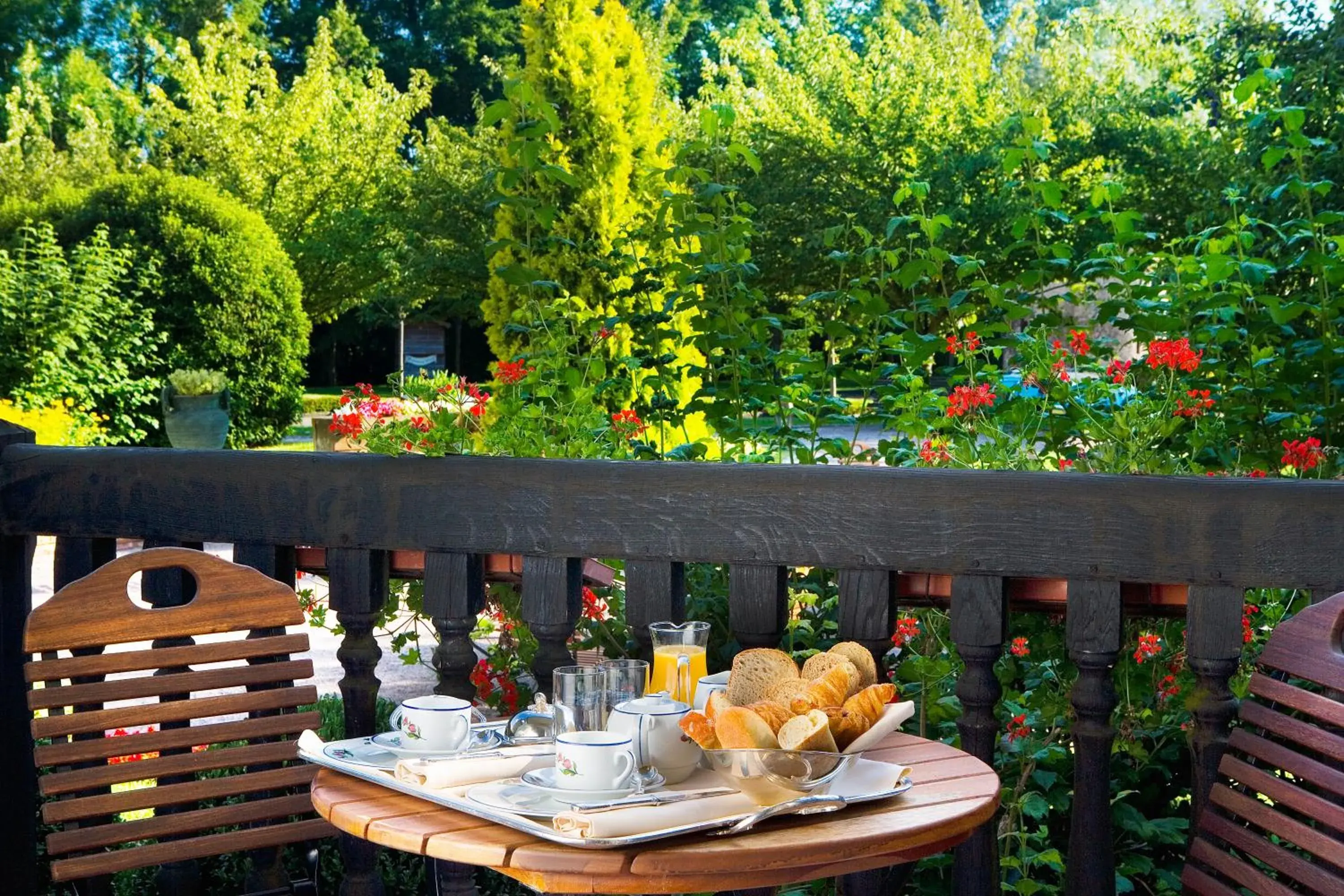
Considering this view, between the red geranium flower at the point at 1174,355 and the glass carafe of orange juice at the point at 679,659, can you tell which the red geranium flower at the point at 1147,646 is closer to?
the red geranium flower at the point at 1174,355

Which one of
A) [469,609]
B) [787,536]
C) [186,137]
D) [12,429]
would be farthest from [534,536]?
[186,137]

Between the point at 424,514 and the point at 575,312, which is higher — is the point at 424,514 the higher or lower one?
the lower one

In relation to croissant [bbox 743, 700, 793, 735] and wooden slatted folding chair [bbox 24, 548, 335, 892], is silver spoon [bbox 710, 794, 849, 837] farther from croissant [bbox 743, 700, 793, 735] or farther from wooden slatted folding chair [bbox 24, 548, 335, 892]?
wooden slatted folding chair [bbox 24, 548, 335, 892]

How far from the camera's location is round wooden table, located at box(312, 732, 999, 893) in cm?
134

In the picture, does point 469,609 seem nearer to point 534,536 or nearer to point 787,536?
point 534,536

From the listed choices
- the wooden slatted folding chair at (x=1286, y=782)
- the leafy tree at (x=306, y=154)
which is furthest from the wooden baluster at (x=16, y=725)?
the leafy tree at (x=306, y=154)

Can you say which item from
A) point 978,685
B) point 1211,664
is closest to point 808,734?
point 978,685

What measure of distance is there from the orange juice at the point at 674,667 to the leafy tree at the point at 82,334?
9.52 meters

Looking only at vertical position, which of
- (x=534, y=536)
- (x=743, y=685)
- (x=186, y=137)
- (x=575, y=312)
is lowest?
(x=743, y=685)

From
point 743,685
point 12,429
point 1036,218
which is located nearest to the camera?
point 743,685

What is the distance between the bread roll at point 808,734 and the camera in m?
1.52

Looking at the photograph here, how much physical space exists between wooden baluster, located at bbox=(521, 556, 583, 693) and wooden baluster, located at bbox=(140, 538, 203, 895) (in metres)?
0.55

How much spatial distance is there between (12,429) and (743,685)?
1518 millimetres

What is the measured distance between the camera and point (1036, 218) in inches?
123
